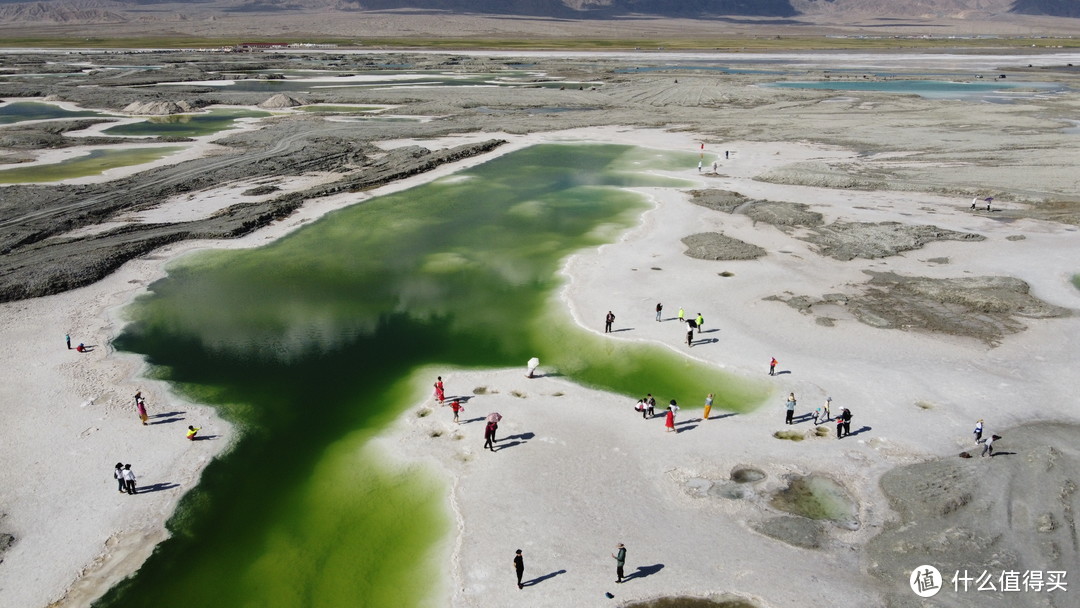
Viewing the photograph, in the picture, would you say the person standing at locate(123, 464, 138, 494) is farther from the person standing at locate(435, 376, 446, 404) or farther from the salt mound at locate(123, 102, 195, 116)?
the salt mound at locate(123, 102, 195, 116)

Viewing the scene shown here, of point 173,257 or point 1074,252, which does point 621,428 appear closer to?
point 173,257

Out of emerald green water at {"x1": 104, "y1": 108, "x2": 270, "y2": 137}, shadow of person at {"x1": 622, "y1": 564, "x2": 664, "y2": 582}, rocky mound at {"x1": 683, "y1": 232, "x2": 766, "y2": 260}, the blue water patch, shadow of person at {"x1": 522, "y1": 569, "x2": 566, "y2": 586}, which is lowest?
shadow of person at {"x1": 522, "y1": 569, "x2": 566, "y2": 586}

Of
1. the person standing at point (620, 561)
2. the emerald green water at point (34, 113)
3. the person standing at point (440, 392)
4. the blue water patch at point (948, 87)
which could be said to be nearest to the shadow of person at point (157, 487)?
the person standing at point (440, 392)

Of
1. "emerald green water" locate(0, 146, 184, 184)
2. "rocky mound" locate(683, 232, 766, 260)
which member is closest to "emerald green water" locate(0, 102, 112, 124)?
"emerald green water" locate(0, 146, 184, 184)

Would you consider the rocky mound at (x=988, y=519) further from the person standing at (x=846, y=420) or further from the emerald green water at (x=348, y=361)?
the emerald green water at (x=348, y=361)

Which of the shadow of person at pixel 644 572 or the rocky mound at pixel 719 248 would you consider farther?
the rocky mound at pixel 719 248

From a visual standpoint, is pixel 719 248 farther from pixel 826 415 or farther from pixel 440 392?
pixel 440 392
